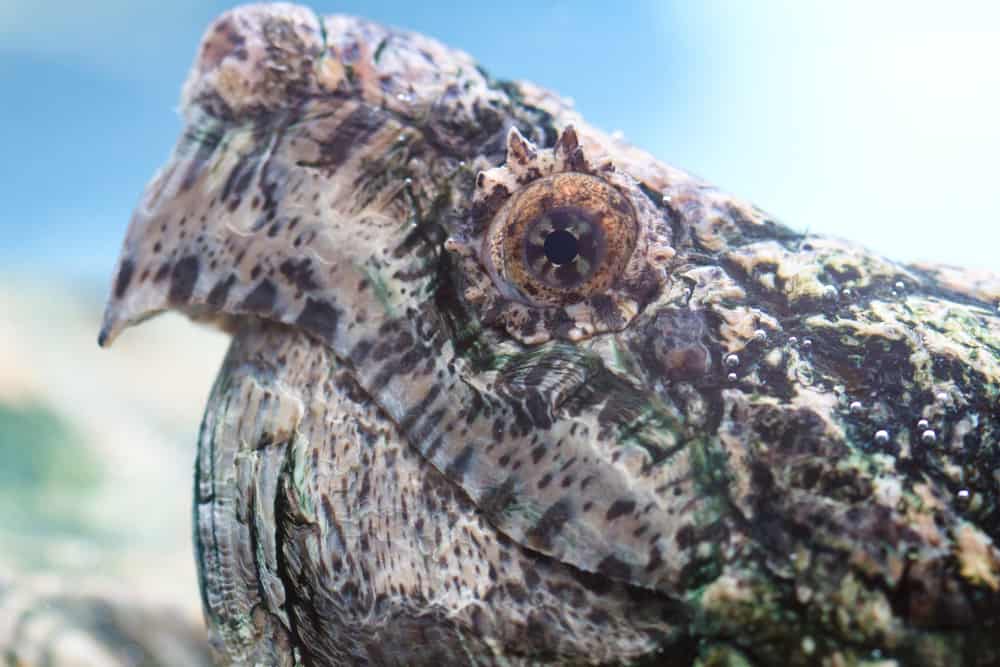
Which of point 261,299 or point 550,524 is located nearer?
point 550,524

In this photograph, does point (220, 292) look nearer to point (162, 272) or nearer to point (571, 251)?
point (162, 272)

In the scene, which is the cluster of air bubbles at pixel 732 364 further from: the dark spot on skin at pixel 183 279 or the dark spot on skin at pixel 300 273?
the dark spot on skin at pixel 183 279

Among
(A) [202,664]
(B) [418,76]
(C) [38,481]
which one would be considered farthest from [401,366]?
(C) [38,481]

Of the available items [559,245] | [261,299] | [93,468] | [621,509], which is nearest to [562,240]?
[559,245]

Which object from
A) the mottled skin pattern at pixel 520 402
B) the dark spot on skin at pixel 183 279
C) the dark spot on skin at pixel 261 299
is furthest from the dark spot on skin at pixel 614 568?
the dark spot on skin at pixel 183 279

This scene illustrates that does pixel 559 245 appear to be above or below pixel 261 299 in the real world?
above

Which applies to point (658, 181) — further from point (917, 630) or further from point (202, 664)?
point (202, 664)
